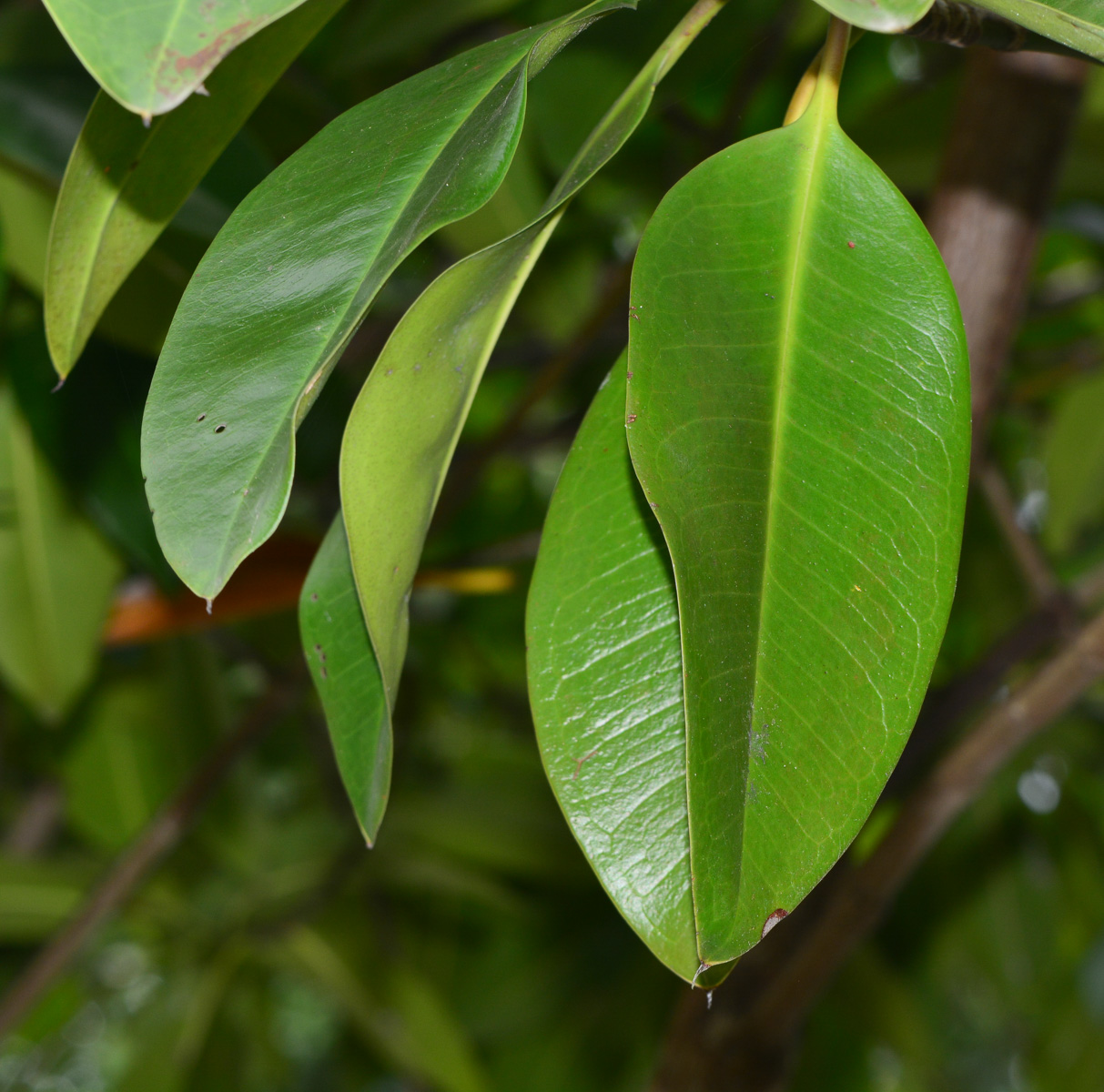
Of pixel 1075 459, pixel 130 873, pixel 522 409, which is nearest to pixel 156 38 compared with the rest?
pixel 522 409

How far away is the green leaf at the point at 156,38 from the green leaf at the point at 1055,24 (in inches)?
6.2

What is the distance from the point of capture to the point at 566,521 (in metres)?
0.30

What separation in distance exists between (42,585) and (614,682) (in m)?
0.51

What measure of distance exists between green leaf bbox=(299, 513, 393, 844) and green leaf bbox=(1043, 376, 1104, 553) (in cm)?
71

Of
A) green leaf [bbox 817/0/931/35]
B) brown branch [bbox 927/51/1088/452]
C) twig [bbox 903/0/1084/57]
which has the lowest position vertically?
brown branch [bbox 927/51/1088/452]

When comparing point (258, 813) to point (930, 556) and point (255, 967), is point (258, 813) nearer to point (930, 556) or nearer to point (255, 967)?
point (255, 967)

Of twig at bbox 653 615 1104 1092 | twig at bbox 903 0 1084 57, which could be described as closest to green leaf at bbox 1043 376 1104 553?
twig at bbox 653 615 1104 1092

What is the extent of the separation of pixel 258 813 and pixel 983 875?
0.74 meters

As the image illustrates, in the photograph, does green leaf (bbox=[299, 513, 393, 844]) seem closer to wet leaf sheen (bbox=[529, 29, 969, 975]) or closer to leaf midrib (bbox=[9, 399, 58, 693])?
wet leaf sheen (bbox=[529, 29, 969, 975])

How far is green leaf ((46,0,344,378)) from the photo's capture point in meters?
0.31

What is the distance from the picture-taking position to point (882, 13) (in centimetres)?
22

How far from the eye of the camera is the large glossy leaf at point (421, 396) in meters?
0.26

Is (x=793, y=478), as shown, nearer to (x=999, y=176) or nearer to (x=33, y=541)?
(x=999, y=176)

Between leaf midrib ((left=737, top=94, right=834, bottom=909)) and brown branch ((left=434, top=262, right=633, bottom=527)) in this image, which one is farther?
brown branch ((left=434, top=262, right=633, bottom=527))
